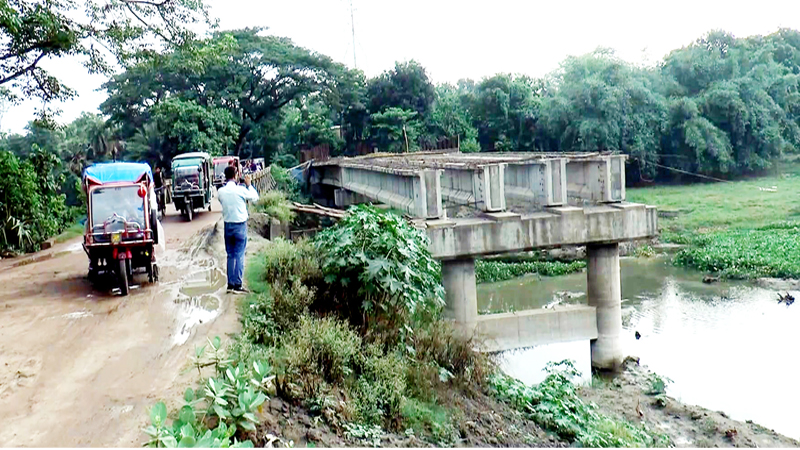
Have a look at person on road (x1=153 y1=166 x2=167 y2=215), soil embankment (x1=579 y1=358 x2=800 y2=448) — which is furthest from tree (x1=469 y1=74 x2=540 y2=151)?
soil embankment (x1=579 y1=358 x2=800 y2=448)

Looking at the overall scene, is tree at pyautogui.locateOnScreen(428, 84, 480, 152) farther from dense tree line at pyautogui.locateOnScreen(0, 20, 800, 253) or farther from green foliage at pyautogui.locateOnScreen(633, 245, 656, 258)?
green foliage at pyautogui.locateOnScreen(633, 245, 656, 258)

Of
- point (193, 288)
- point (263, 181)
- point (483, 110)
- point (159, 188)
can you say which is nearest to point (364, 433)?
point (193, 288)

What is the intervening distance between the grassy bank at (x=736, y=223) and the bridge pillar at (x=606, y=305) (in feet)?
43.3

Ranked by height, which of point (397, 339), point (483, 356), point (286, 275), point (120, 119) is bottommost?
point (483, 356)

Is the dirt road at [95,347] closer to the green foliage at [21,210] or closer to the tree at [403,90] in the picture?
the green foliage at [21,210]

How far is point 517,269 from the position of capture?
29.0m

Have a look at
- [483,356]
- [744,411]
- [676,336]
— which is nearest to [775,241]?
[676,336]

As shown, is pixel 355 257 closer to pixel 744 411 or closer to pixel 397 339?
pixel 397 339

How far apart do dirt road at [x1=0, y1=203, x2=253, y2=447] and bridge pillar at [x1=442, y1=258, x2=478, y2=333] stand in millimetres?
4933

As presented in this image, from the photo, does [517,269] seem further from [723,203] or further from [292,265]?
[292,265]

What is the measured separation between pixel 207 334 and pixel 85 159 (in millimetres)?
40063

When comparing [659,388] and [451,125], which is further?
[451,125]

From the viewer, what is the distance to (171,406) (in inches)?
255

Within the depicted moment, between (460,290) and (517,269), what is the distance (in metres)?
14.1
